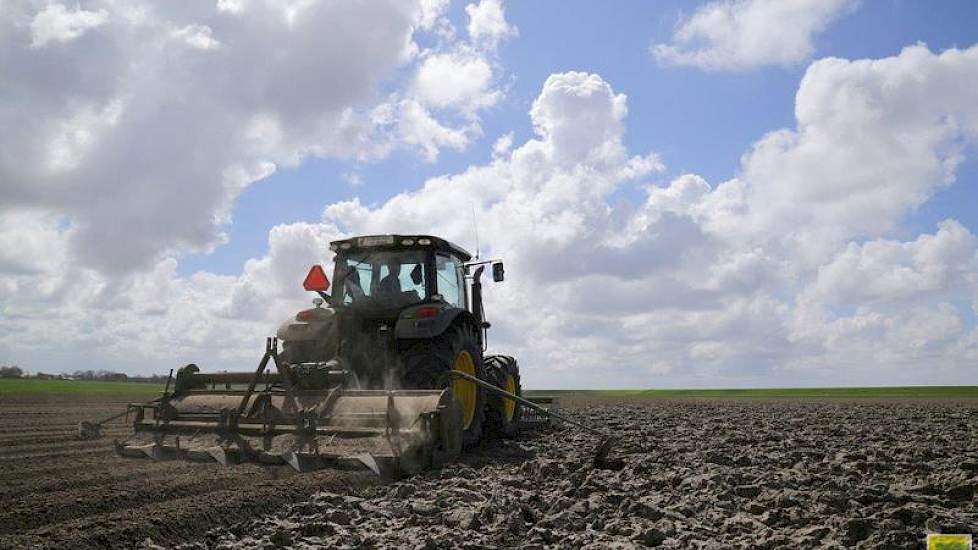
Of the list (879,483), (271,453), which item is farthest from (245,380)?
→ (879,483)

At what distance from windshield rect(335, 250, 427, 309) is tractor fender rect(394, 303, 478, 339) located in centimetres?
78

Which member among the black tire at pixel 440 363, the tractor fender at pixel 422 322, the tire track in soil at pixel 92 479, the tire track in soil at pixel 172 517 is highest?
the tractor fender at pixel 422 322

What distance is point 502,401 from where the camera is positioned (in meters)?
10.4

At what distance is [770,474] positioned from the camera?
21.8 feet

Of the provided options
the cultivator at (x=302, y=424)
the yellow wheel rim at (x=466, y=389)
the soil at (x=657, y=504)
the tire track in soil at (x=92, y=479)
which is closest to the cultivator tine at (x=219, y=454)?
the cultivator at (x=302, y=424)

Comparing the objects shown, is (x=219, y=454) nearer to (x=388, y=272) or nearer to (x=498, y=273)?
(x=388, y=272)

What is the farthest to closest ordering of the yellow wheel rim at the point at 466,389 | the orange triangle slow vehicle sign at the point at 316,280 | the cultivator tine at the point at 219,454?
1. the yellow wheel rim at the point at 466,389
2. the orange triangle slow vehicle sign at the point at 316,280
3. the cultivator tine at the point at 219,454

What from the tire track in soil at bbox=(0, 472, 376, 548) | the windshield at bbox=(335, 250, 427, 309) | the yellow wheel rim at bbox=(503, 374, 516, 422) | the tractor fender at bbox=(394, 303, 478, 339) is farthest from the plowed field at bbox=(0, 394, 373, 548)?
the yellow wheel rim at bbox=(503, 374, 516, 422)

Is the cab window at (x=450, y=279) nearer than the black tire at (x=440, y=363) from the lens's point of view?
No

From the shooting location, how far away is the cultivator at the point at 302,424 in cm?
697

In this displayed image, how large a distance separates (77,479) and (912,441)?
9.65 meters

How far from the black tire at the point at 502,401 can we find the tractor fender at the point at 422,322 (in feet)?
6.33

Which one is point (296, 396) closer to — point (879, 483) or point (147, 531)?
point (147, 531)

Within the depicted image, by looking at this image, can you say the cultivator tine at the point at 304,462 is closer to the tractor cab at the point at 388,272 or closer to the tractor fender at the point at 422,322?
the tractor fender at the point at 422,322
